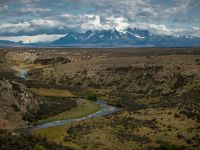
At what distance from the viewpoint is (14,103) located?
73.4 m

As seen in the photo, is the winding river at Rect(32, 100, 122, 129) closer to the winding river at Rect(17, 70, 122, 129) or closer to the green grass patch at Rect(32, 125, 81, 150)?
the winding river at Rect(17, 70, 122, 129)

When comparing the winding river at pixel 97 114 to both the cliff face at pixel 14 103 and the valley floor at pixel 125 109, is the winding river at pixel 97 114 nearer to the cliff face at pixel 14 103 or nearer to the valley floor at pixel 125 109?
the valley floor at pixel 125 109

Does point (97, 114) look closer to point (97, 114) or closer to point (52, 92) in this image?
point (97, 114)

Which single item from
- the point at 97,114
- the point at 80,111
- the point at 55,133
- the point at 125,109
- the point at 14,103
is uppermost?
the point at 14,103

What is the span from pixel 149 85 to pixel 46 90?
31.3 metres

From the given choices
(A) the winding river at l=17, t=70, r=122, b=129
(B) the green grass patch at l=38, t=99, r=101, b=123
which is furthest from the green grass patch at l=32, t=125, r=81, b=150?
(B) the green grass patch at l=38, t=99, r=101, b=123

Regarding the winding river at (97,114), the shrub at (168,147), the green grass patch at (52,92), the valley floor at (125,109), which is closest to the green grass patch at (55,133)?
the valley floor at (125,109)

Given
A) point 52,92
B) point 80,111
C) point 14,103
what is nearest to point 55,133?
point 14,103

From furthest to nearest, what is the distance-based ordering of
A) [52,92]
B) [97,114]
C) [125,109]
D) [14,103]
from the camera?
[52,92]
[125,109]
[97,114]
[14,103]

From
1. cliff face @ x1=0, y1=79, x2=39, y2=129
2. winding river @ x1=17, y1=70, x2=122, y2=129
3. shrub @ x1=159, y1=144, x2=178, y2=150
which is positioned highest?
cliff face @ x1=0, y1=79, x2=39, y2=129

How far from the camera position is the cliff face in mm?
66938

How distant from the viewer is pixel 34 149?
38.6 meters

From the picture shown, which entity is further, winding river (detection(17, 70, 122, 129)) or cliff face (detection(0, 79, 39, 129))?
winding river (detection(17, 70, 122, 129))

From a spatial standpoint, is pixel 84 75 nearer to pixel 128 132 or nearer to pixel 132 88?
pixel 132 88
